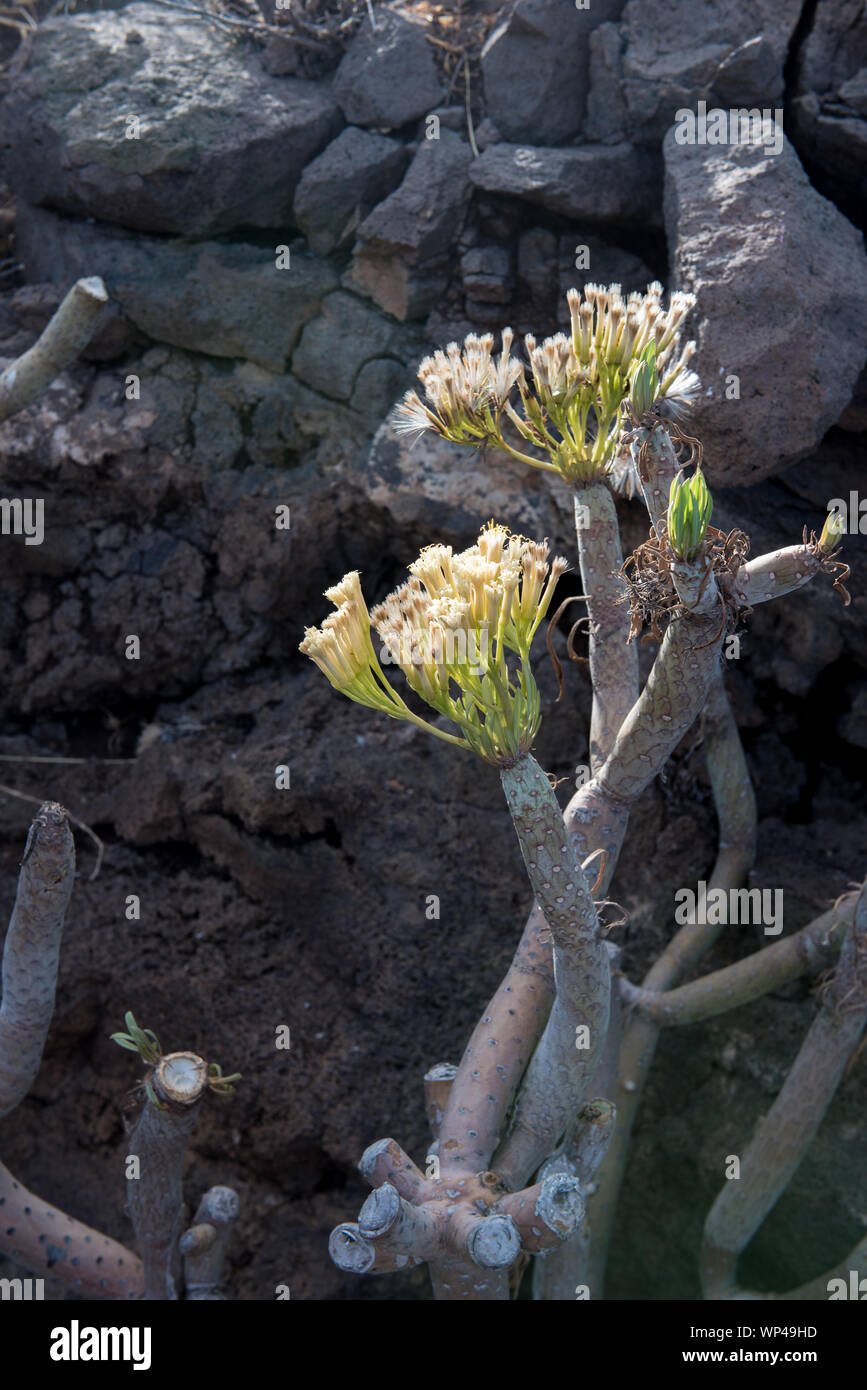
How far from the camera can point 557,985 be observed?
2.08 m

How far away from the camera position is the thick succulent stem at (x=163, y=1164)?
2.26 metres

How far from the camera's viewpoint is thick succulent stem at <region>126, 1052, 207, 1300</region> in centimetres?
226

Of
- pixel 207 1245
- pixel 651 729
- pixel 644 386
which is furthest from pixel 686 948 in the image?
pixel 644 386

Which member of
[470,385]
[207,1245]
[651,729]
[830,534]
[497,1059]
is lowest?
[207,1245]

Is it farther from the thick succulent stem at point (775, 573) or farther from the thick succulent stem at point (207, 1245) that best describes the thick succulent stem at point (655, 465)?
the thick succulent stem at point (207, 1245)

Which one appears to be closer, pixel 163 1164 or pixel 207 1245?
pixel 163 1164

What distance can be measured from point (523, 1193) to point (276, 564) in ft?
6.83

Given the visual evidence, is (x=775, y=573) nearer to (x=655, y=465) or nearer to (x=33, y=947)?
(x=655, y=465)

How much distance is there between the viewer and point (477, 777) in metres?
3.32

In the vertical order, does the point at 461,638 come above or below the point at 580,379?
below

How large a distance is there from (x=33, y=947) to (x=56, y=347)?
1.65 m

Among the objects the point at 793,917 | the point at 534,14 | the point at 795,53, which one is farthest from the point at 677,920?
the point at 534,14
